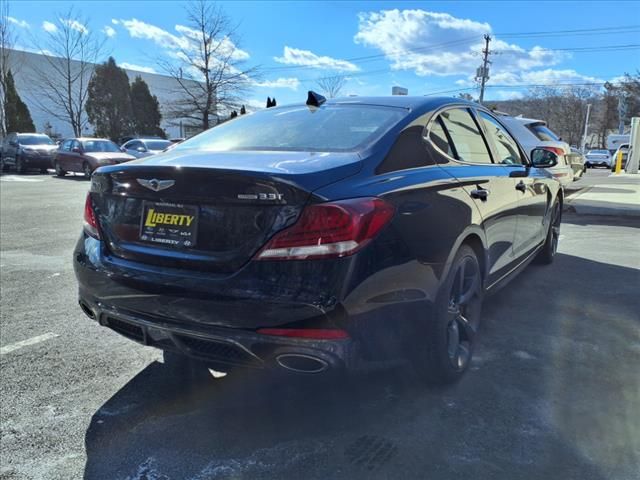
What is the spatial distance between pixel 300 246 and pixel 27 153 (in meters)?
22.4

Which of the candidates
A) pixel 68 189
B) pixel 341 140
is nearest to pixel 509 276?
pixel 341 140

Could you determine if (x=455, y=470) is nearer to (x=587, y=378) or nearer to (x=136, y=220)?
(x=587, y=378)

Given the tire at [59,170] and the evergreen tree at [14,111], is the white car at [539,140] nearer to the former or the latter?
the tire at [59,170]

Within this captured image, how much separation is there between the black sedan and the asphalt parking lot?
0.31 m

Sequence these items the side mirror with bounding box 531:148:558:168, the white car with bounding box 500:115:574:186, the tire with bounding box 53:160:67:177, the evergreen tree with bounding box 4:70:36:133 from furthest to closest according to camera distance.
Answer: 1. the evergreen tree with bounding box 4:70:36:133
2. the tire with bounding box 53:160:67:177
3. the white car with bounding box 500:115:574:186
4. the side mirror with bounding box 531:148:558:168

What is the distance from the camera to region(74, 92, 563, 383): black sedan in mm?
2094

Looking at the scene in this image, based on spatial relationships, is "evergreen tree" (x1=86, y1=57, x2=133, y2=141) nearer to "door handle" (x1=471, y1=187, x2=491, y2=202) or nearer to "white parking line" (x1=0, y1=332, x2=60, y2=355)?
"white parking line" (x1=0, y1=332, x2=60, y2=355)

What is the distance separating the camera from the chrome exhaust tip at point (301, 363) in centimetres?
212

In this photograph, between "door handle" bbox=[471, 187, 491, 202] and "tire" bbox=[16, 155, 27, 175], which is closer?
"door handle" bbox=[471, 187, 491, 202]

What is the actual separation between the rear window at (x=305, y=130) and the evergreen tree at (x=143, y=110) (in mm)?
39085

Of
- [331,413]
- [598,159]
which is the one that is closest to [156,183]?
[331,413]

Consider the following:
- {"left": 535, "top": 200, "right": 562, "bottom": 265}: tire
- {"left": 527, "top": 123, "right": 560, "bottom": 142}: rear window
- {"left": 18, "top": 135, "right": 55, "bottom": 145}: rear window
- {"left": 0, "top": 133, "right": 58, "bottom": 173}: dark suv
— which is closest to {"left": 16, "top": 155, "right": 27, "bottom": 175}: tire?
{"left": 0, "top": 133, "right": 58, "bottom": 173}: dark suv

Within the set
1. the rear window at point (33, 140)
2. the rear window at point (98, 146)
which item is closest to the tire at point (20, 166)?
the rear window at point (33, 140)

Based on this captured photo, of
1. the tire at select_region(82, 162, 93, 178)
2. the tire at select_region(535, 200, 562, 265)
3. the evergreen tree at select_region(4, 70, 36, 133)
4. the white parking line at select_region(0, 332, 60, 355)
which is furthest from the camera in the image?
the evergreen tree at select_region(4, 70, 36, 133)
